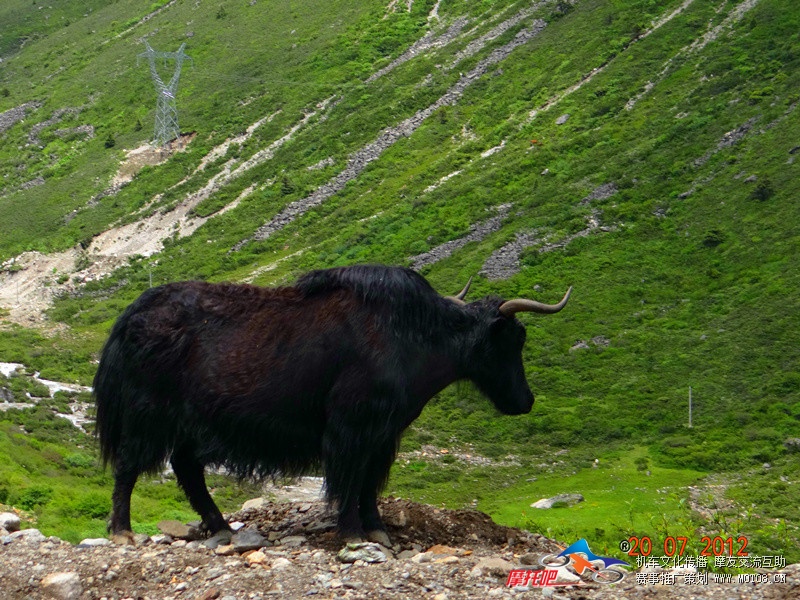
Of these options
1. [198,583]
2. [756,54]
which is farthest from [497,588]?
[756,54]

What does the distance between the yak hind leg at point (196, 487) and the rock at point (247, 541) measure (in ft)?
1.50

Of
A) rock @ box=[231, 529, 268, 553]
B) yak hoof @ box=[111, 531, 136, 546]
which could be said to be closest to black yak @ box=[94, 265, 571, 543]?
yak hoof @ box=[111, 531, 136, 546]

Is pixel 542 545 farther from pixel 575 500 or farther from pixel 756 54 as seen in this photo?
pixel 756 54

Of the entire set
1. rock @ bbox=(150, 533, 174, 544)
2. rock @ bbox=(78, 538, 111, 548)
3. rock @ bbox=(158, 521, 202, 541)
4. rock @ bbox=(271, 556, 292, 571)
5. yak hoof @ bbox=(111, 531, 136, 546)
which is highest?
rock @ bbox=(78, 538, 111, 548)

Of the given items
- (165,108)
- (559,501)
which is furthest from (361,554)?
(165,108)

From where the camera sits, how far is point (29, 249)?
74.3m

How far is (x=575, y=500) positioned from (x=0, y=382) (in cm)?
2283

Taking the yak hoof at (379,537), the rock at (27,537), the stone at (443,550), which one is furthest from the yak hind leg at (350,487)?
the rock at (27,537)

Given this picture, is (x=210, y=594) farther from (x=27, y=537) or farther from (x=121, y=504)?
(x=121, y=504)

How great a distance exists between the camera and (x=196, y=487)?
12812 millimetres

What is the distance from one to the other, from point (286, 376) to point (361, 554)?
2373 mm

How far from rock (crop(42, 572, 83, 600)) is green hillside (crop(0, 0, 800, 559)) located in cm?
594

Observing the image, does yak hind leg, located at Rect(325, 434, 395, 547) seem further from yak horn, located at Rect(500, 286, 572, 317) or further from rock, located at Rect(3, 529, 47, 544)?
rock, located at Rect(3, 529, 47, 544)

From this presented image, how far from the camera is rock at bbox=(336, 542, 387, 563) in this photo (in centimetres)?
1050
